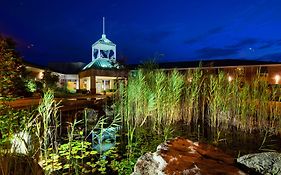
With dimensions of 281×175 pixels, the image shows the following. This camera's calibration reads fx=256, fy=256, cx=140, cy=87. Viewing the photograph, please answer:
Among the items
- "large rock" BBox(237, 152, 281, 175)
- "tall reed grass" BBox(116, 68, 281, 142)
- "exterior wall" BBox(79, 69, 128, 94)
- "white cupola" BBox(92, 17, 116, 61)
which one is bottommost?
"large rock" BBox(237, 152, 281, 175)

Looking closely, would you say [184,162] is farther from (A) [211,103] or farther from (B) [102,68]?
(B) [102,68]

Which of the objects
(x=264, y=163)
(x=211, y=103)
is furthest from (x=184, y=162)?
(x=211, y=103)

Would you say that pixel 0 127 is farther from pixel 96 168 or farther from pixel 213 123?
pixel 213 123

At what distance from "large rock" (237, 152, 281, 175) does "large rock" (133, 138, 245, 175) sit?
17 cm

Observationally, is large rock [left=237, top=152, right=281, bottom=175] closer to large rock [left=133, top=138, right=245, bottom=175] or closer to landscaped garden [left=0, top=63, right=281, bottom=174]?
large rock [left=133, top=138, right=245, bottom=175]

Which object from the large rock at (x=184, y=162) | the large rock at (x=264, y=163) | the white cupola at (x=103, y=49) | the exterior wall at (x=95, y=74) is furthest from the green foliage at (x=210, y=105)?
the white cupola at (x=103, y=49)

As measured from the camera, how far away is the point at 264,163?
288 cm

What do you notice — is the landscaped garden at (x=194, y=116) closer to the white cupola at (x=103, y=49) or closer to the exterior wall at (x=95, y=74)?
the exterior wall at (x=95, y=74)

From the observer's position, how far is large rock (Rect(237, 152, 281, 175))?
2792mm

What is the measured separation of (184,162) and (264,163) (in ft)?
3.02

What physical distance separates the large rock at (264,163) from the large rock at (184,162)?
0.56ft

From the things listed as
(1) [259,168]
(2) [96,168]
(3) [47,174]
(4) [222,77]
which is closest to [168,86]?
(4) [222,77]

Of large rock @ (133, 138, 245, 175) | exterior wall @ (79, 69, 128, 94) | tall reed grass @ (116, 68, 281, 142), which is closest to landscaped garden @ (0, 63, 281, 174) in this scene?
tall reed grass @ (116, 68, 281, 142)

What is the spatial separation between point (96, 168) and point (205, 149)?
169 centimetres
